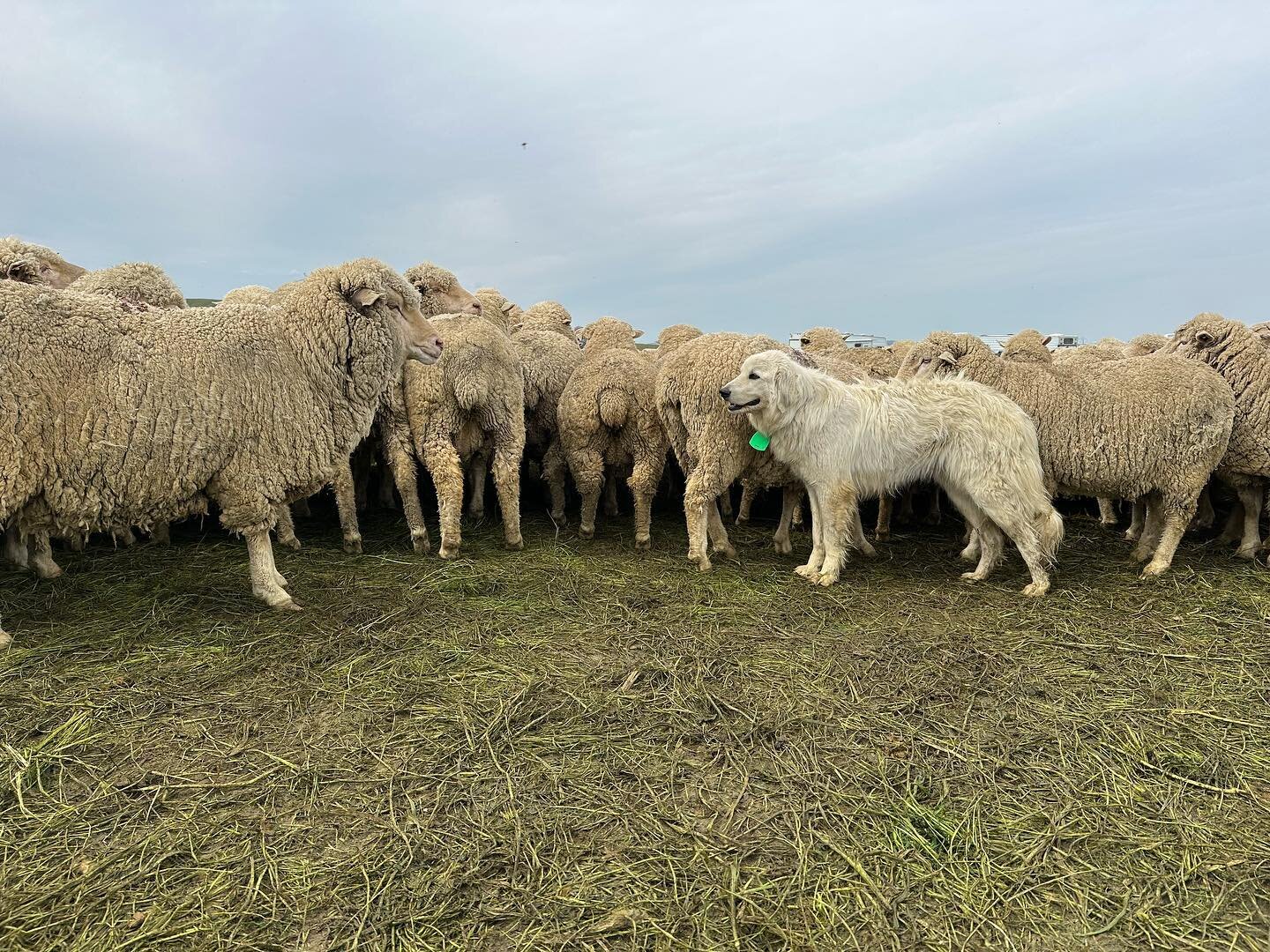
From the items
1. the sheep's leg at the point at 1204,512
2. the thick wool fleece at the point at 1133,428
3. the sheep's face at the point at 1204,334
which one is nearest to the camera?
the thick wool fleece at the point at 1133,428

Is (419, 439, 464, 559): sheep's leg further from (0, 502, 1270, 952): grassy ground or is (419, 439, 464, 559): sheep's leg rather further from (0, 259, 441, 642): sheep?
(0, 259, 441, 642): sheep

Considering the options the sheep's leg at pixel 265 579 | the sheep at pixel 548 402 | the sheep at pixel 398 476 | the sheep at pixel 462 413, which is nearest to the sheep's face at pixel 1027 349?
the sheep at pixel 548 402

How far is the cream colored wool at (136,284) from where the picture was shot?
6000 millimetres

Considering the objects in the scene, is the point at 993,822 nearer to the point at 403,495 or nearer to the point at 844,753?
the point at 844,753

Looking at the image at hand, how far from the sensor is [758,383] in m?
5.48

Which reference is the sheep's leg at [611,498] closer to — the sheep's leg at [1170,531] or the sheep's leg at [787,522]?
the sheep's leg at [787,522]

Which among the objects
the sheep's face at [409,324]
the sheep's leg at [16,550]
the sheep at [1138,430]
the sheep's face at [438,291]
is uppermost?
the sheep's face at [438,291]

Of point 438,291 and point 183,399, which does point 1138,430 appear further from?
point 183,399

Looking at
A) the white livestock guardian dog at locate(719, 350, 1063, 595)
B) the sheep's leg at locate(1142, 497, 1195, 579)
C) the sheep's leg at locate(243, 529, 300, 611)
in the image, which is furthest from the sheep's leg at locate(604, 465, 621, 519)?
the sheep's leg at locate(1142, 497, 1195, 579)

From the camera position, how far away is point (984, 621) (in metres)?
4.78

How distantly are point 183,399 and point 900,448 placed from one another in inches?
200

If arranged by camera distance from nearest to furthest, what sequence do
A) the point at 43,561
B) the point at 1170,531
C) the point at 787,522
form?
1. the point at 43,561
2. the point at 1170,531
3. the point at 787,522

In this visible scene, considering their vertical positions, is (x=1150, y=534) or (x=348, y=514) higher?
(x=348, y=514)

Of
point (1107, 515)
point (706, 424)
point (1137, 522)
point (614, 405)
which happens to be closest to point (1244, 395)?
point (1137, 522)
